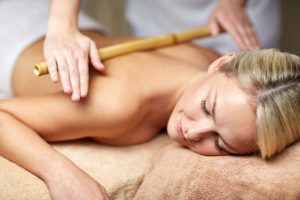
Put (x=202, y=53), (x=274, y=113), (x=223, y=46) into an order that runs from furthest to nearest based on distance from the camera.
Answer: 1. (x=223, y=46)
2. (x=202, y=53)
3. (x=274, y=113)

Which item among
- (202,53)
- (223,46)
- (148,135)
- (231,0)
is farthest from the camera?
(223,46)

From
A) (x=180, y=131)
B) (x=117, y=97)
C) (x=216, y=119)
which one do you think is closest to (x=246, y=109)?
(x=216, y=119)

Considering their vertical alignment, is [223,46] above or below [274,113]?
below

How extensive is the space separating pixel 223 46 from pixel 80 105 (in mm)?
902

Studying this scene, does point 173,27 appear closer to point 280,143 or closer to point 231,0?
point 231,0

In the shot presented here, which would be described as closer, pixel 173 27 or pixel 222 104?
pixel 222 104

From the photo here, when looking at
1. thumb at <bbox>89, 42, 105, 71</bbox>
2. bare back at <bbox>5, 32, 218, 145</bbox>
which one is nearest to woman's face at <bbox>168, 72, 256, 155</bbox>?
bare back at <bbox>5, 32, 218, 145</bbox>

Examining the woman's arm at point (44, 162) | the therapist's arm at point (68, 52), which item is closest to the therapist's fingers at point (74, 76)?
the therapist's arm at point (68, 52)

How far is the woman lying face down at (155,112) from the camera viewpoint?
1084 mm

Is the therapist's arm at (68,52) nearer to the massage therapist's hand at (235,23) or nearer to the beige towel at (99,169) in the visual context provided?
the beige towel at (99,169)

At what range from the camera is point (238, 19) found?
5.49 ft

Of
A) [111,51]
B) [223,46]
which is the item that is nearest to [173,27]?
[223,46]

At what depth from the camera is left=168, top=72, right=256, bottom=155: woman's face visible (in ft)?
3.58

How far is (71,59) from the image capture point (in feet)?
3.83
